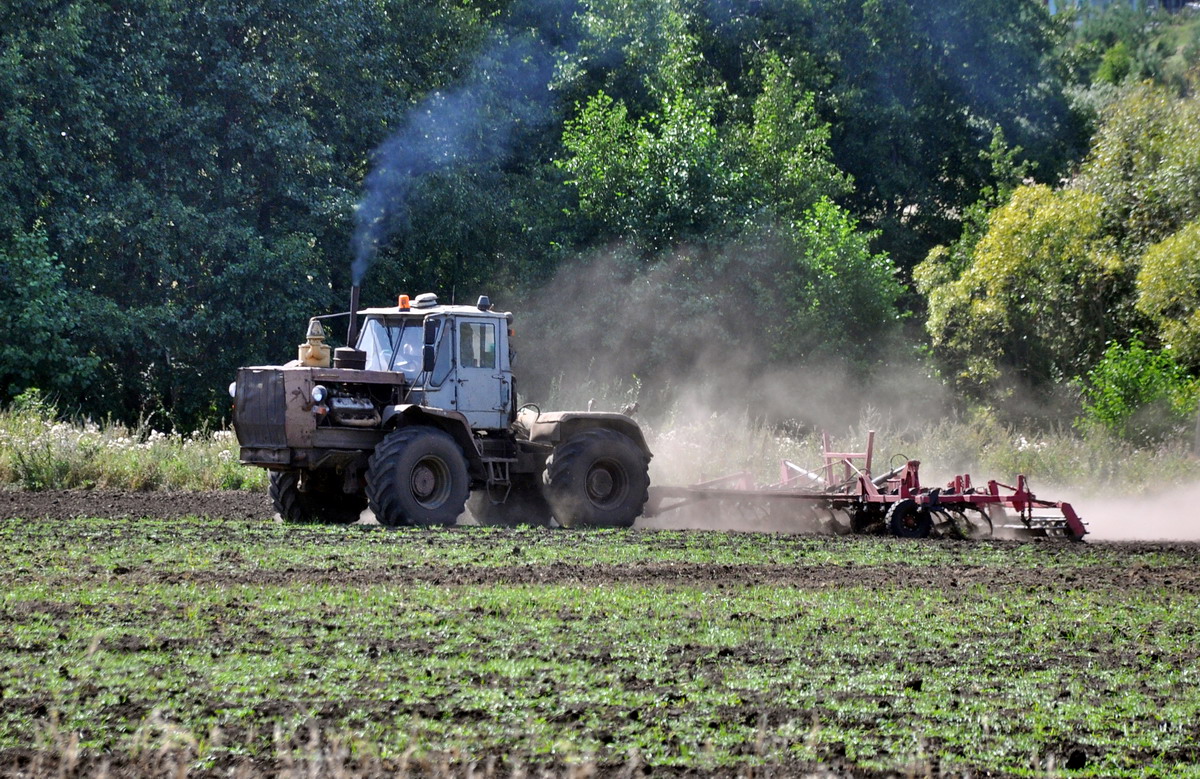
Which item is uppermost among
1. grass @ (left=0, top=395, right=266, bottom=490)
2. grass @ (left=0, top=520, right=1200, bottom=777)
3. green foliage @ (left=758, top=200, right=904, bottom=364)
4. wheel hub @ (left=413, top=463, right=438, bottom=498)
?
green foliage @ (left=758, top=200, right=904, bottom=364)

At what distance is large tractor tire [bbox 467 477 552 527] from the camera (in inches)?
693

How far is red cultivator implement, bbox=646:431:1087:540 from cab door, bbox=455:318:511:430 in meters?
2.22

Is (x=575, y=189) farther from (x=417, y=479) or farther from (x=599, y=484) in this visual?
(x=417, y=479)

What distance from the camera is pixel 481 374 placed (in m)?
16.6

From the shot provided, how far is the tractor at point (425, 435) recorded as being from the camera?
50.3 feet

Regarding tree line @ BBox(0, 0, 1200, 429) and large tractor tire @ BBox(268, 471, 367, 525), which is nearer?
large tractor tire @ BBox(268, 471, 367, 525)

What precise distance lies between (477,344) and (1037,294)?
74.3ft

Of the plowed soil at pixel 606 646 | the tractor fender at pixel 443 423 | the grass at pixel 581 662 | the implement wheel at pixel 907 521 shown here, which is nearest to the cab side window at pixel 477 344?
the tractor fender at pixel 443 423

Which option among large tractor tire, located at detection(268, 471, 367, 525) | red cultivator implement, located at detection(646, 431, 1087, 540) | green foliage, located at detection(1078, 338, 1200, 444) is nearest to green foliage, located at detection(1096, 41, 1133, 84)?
green foliage, located at detection(1078, 338, 1200, 444)

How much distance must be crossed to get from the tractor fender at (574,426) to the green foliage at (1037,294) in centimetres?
1984

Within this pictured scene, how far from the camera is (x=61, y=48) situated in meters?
27.7

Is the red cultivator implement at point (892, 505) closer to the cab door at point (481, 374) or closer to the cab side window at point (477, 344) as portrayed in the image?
the cab door at point (481, 374)

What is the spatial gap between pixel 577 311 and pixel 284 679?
27039 mm

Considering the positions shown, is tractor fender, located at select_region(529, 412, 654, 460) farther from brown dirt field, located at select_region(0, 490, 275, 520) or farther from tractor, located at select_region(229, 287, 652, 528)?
brown dirt field, located at select_region(0, 490, 275, 520)
